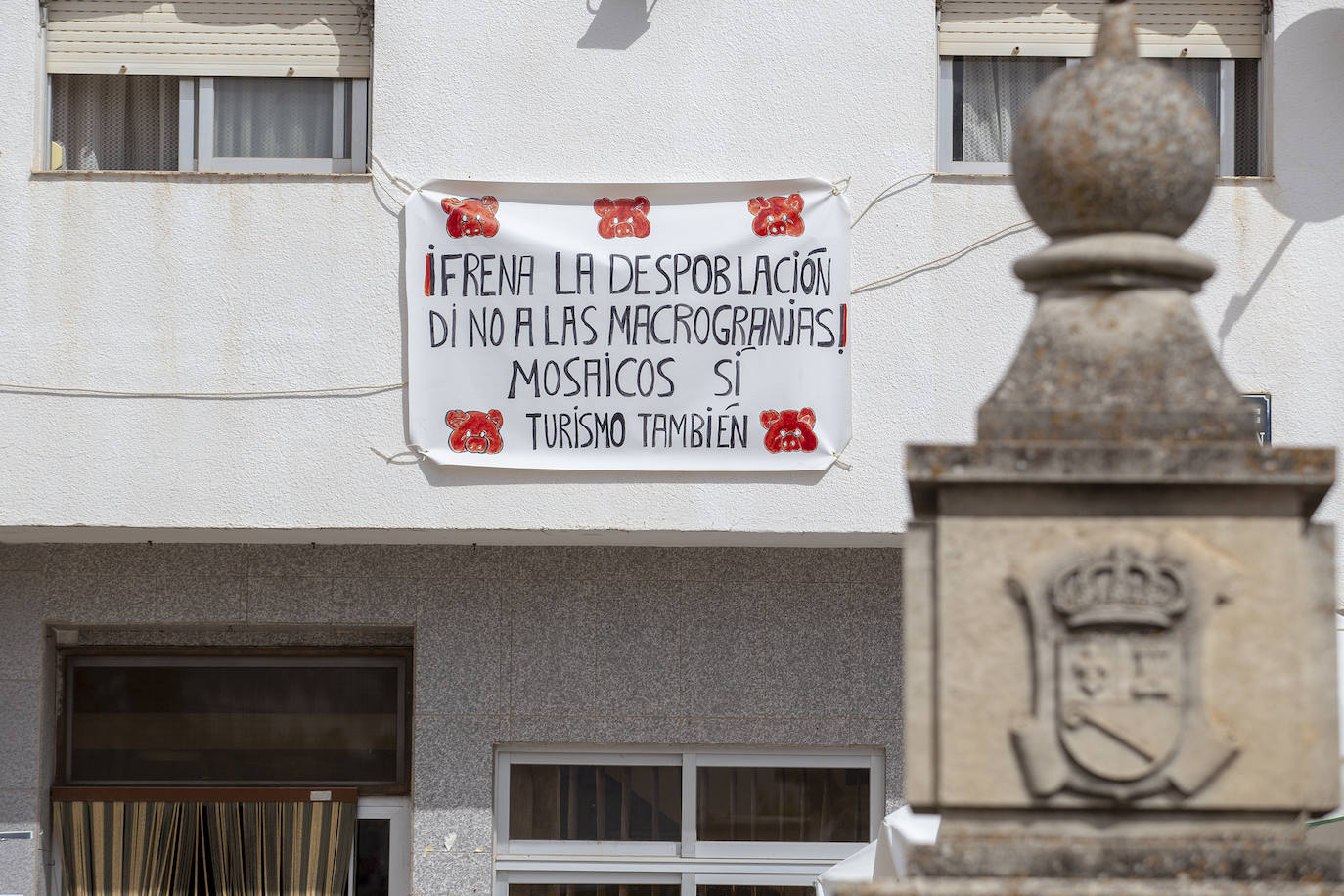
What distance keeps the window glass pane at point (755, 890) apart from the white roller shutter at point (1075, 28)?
391 cm

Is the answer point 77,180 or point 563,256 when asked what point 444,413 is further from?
point 77,180

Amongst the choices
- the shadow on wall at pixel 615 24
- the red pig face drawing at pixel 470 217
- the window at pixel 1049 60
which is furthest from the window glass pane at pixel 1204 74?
the red pig face drawing at pixel 470 217

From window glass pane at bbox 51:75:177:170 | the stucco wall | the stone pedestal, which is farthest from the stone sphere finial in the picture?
window glass pane at bbox 51:75:177:170

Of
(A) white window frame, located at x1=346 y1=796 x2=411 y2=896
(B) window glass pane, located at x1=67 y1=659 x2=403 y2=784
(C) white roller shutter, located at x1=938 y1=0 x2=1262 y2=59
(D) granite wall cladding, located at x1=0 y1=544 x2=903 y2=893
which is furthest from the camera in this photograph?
(B) window glass pane, located at x1=67 y1=659 x2=403 y2=784

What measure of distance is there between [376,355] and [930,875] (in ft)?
15.8

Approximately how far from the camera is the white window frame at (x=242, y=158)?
8305mm

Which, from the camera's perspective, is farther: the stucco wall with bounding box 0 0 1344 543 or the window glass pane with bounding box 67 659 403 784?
the window glass pane with bounding box 67 659 403 784

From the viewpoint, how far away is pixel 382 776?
29.5 ft

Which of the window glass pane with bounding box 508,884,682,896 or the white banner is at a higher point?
the white banner

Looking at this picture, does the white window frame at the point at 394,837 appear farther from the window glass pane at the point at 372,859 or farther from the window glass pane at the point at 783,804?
the window glass pane at the point at 783,804

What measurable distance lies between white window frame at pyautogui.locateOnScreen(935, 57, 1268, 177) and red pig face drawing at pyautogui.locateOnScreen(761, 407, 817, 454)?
53.4 inches

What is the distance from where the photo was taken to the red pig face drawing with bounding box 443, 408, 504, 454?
7793 mm

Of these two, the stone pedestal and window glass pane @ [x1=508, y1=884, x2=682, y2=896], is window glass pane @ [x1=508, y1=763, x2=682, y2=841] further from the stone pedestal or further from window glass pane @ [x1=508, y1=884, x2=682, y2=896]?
the stone pedestal

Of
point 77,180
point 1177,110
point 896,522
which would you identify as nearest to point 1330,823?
point 896,522
